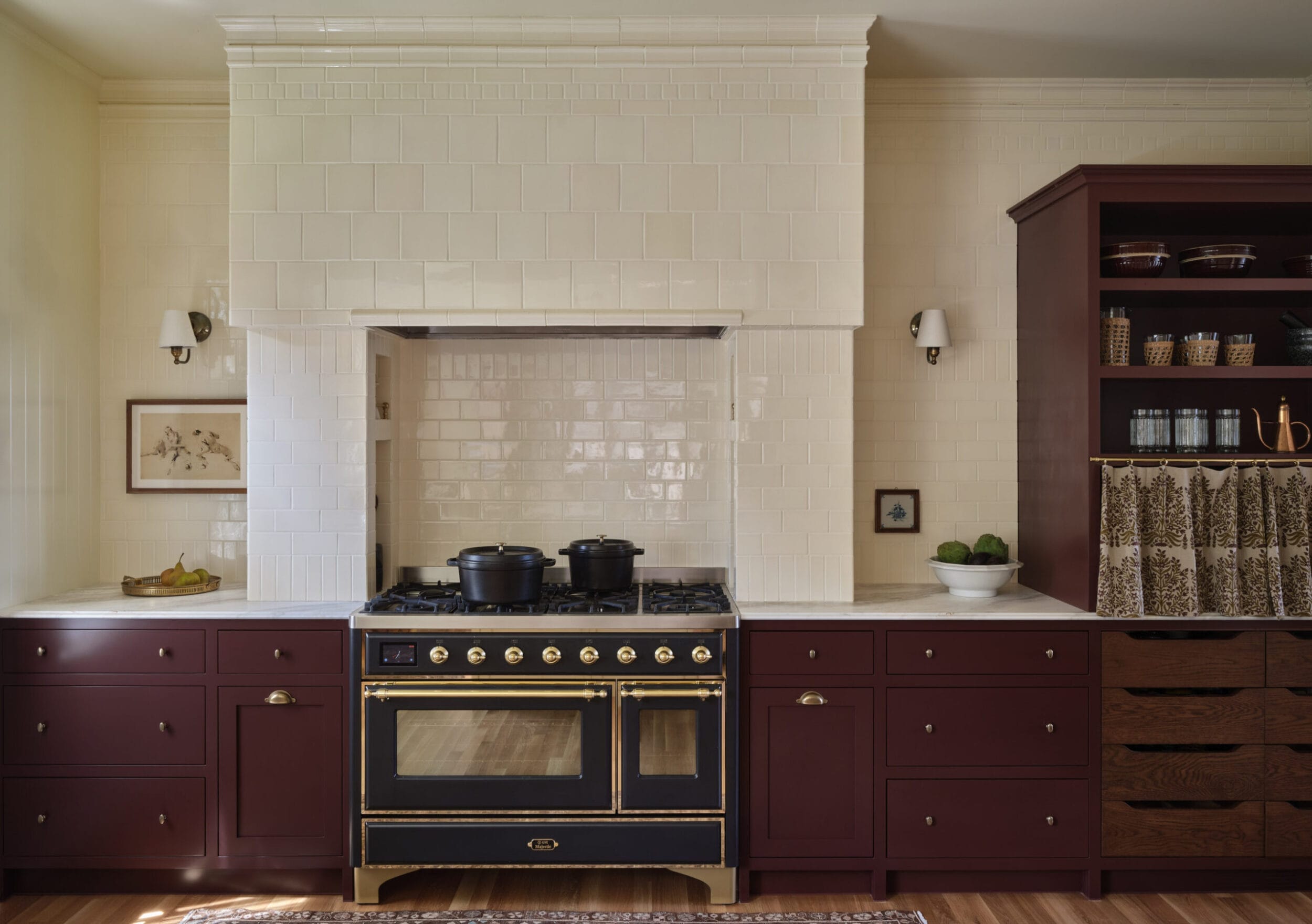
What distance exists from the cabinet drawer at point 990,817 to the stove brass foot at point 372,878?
71.1 inches

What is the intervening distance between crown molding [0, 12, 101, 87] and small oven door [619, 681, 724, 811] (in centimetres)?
341

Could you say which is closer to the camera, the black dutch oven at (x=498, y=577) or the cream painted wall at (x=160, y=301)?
the black dutch oven at (x=498, y=577)

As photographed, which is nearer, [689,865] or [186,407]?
[689,865]

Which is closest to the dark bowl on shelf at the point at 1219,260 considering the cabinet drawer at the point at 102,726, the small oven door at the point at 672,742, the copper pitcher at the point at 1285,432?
the copper pitcher at the point at 1285,432

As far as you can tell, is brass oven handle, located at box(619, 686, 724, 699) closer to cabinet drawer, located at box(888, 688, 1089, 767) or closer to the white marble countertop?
cabinet drawer, located at box(888, 688, 1089, 767)

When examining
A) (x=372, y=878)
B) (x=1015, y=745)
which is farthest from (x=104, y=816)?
(x=1015, y=745)

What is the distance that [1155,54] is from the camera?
3805 millimetres

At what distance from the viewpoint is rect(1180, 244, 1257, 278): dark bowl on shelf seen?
355 centimetres

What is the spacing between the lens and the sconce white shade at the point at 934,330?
12.9ft

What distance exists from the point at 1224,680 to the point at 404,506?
10.9 feet

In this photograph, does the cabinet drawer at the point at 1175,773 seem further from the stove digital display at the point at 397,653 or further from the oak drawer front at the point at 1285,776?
the stove digital display at the point at 397,653

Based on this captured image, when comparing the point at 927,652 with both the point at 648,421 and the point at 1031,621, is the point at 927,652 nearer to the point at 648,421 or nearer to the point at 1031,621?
the point at 1031,621

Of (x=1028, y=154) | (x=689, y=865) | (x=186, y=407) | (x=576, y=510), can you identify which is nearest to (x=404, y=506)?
(x=576, y=510)

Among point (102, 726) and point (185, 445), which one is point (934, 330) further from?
point (102, 726)
